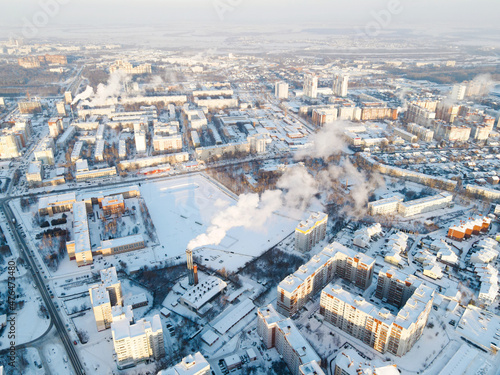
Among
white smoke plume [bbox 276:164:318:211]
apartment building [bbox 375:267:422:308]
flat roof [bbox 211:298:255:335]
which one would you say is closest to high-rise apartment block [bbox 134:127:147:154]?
white smoke plume [bbox 276:164:318:211]

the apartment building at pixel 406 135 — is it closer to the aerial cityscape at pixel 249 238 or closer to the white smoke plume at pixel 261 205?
the aerial cityscape at pixel 249 238

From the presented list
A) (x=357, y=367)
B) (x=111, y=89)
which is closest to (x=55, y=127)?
(x=111, y=89)

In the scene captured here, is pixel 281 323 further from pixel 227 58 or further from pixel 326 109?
pixel 227 58

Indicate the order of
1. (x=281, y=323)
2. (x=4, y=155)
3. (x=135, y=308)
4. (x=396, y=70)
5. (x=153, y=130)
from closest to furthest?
(x=281, y=323) < (x=135, y=308) < (x=4, y=155) < (x=153, y=130) < (x=396, y=70)

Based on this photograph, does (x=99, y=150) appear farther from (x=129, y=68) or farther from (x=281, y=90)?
(x=129, y=68)

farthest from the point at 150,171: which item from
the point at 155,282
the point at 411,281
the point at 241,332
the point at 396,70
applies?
the point at 396,70

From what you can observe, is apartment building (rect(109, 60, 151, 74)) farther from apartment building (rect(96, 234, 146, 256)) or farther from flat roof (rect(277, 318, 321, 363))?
flat roof (rect(277, 318, 321, 363))
